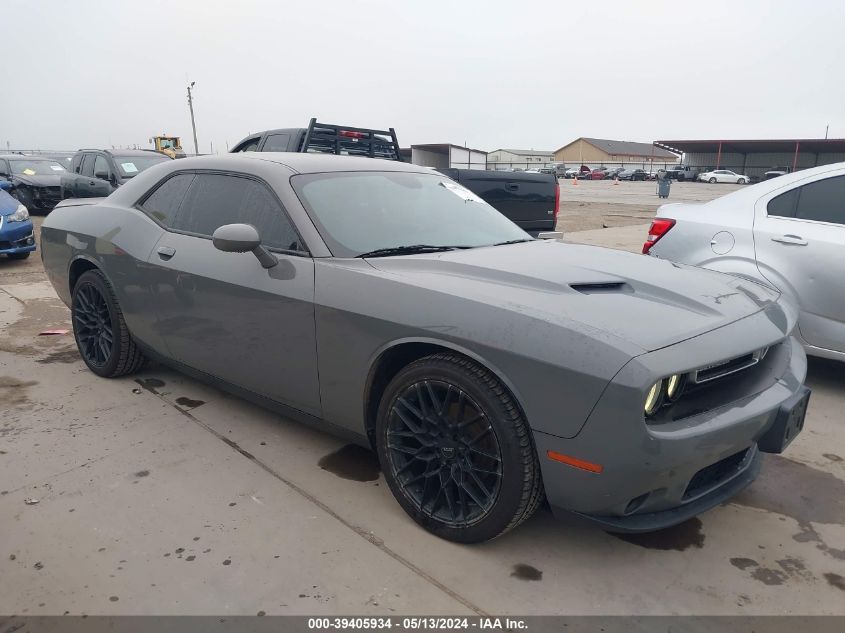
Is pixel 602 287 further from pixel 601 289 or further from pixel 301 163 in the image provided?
pixel 301 163

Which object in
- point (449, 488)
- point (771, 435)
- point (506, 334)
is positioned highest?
point (506, 334)

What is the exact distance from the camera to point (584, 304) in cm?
223

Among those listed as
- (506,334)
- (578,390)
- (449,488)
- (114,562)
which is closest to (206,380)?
(114,562)

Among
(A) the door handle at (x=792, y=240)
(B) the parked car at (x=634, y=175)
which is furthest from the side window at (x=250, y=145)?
(B) the parked car at (x=634, y=175)

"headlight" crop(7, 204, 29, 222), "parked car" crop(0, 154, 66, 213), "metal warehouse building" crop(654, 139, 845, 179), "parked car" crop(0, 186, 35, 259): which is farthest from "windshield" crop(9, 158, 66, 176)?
"metal warehouse building" crop(654, 139, 845, 179)

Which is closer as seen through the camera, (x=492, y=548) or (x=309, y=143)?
(x=492, y=548)

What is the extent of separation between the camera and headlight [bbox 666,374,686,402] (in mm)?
2035

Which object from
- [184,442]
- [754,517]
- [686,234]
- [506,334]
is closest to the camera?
[506,334]

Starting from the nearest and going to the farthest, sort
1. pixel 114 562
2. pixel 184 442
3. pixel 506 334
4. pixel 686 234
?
1. pixel 506 334
2. pixel 114 562
3. pixel 184 442
4. pixel 686 234

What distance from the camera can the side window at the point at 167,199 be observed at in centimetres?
359

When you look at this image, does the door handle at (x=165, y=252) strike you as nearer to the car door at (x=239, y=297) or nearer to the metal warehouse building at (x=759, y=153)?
the car door at (x=239, y=297)

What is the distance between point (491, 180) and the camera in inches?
282

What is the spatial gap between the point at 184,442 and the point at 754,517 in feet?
9.05
